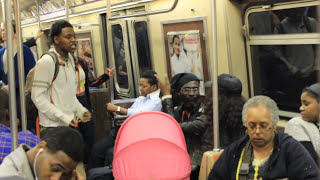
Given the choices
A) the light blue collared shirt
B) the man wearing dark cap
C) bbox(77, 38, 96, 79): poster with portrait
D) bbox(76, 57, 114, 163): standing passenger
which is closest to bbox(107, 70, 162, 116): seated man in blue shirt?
the light blue collared shirt

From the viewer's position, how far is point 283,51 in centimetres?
392

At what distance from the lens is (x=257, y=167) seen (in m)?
2.68

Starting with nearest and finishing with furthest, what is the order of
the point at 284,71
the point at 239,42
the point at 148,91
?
the point at 284,71 → the point at 239,42 → the point at 148,91

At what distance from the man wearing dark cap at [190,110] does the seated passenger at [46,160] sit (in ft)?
4.43

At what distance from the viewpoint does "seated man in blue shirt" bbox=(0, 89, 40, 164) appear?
2.81 m

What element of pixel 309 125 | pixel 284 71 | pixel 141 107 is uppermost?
pixel 284 71

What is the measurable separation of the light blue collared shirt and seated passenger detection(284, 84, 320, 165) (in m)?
1.54

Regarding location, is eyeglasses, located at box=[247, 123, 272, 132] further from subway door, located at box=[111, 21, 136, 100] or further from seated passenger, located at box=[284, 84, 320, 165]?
subway door, located at box=[111, 21, 136, 100]

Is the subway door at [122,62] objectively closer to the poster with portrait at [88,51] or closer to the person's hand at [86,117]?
the poster with portrait at [88,51]

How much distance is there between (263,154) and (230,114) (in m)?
0.68

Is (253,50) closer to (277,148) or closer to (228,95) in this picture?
(228,95)

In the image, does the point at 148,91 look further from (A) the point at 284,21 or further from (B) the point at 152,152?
(B) the point at 152,152

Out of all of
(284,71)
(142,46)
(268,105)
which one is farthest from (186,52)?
(268,105)

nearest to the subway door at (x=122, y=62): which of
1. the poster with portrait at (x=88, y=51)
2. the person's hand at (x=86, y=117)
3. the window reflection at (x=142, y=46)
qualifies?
the window reflection at (x=142, y=46)
